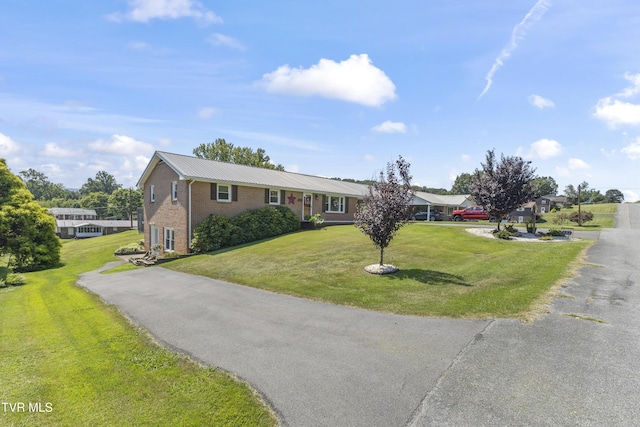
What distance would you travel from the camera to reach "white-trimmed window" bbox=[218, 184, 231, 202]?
22.1 m

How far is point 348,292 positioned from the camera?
955cm

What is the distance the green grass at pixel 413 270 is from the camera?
8.23 meters

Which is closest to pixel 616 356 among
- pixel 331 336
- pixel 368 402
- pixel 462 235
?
pixel 368 402

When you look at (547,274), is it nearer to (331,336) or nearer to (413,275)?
(413,275)

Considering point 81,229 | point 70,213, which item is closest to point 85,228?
point 81,229

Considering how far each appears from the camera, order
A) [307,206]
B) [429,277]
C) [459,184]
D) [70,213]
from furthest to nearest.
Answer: [459,184]
[70,213]
[307,206]
[429,277]

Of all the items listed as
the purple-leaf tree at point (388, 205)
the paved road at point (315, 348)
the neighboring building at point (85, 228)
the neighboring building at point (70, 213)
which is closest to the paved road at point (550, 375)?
Result: the paved road at point (315, 348)

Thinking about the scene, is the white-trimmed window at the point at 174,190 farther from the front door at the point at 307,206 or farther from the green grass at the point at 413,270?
the front door at the point at 307,206

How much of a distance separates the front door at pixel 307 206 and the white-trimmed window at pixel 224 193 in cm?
705

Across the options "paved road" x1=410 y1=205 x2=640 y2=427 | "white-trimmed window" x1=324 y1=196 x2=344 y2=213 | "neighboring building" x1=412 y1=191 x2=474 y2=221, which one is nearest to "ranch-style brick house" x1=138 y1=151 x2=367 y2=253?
"white-trimmed window" x1=324 y1=196 x2=344 y2=213

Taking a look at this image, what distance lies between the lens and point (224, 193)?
22.4 m

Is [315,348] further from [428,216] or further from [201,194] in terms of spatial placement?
[428,216]

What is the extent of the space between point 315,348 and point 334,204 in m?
25.4

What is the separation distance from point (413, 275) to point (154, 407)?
8748 mm
